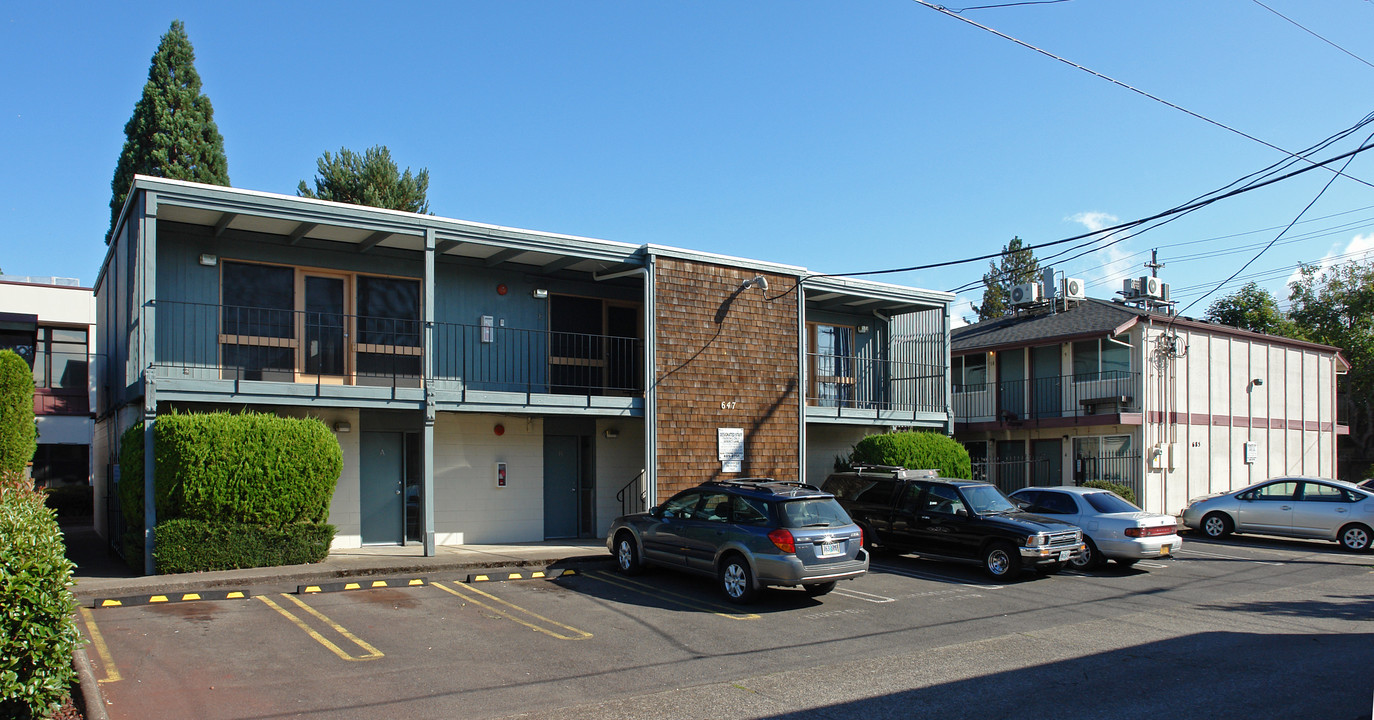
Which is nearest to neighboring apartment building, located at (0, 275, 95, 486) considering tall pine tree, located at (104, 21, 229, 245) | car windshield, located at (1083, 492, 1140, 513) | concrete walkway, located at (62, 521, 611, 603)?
Answer: tall pine tree, located at (104, 21, 229, 245)

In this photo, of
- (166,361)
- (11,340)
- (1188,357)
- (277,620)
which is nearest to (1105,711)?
(277,620)

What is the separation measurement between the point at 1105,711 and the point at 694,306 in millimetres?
11356

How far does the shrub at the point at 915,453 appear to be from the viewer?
61.7 feet

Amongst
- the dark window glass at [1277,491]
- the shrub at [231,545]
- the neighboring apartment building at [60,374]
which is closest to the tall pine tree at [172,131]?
the neighboring apartment building at [60,374]

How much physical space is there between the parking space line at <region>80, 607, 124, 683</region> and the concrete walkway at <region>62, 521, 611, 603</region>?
0.78 m

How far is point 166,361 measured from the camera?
46.4 ft

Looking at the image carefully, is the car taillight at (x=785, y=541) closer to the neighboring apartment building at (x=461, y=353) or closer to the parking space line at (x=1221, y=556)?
the neighboring apartment building at (x=461, y=353)

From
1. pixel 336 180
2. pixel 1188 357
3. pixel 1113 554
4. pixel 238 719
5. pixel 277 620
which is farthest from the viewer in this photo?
pixel 336 180

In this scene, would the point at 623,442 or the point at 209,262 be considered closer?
the point at 209,262

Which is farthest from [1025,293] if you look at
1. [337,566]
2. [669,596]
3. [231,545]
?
[231,545]

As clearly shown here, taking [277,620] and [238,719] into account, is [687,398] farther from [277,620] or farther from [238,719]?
[238,719]

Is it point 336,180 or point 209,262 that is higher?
point 336,180

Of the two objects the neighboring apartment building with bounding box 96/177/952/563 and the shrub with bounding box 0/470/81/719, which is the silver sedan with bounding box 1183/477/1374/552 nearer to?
the neighboring apartment building with bounding box 96/177/952/563

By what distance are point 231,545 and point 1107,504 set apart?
13577 mm
